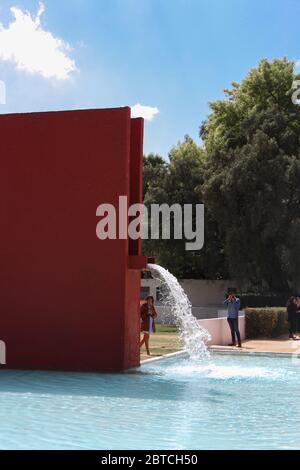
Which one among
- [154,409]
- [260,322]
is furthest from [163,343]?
[154,409]

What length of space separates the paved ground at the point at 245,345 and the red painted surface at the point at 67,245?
234 centimetres

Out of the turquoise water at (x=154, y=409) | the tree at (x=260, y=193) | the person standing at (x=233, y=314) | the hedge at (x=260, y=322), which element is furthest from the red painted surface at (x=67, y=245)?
the tree at (x=260, y=193)

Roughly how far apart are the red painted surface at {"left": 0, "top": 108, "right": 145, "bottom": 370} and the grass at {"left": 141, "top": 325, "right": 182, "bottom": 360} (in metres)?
2.52

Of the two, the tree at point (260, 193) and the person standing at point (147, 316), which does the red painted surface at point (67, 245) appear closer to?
the person standing at point (147, 316)

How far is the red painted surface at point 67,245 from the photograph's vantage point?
13.3 metres

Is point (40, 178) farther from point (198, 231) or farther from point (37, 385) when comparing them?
point (198, 231)

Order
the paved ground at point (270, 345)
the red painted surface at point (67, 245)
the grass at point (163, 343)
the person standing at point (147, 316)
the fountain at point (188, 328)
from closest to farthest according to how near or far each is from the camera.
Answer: the red painted surface at point (67, 245), the fountain at point (188, 328), the person standing at point (147, 316), the grass at point (163, 343), the paved ground at point (270, 345)

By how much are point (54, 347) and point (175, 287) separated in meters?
3.30

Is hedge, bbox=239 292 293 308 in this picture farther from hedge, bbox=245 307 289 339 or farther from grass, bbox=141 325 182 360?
hedge, bbox=245 307 289 339

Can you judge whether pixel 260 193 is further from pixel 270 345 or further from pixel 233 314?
pixel 233 314

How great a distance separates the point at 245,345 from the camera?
19656mm

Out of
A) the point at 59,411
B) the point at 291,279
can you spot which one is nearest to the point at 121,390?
the point at 59,411

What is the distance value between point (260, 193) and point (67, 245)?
18271 mm

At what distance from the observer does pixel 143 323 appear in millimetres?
15766
